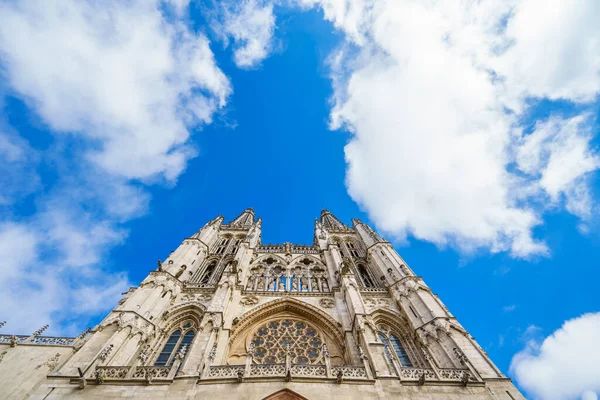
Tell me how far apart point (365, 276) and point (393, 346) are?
8.07 m

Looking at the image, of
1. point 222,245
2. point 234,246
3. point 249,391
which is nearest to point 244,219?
point 222,245

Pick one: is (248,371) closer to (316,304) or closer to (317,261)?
(316,304)

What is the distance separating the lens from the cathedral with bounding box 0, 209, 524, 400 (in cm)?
1006

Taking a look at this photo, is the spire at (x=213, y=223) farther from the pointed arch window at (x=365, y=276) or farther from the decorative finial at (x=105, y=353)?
the pointed arch window at (x=365, y=276)

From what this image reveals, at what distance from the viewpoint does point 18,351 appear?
1214cm

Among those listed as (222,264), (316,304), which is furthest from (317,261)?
(222,264)

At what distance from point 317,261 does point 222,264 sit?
759cm

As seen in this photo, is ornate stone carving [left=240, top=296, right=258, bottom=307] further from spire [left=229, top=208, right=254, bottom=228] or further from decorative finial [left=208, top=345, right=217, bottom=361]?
spire [left=229, top=208, right=254, bottom=228]

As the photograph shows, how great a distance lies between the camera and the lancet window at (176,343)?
538 inches

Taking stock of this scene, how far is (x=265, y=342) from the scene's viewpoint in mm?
15109

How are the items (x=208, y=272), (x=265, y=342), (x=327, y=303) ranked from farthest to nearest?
(x=208, y=272) → (x=327, y=303) → (x=265, y=342)

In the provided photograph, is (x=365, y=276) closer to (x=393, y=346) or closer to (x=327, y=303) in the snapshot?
(x=327, y=303)

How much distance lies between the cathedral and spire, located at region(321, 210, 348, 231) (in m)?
6.87

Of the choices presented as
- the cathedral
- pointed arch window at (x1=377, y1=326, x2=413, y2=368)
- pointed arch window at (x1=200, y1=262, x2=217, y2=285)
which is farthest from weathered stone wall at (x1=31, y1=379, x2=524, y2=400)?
pointed arch window at (x1=200, y1=262, x2=217, y2=285)
